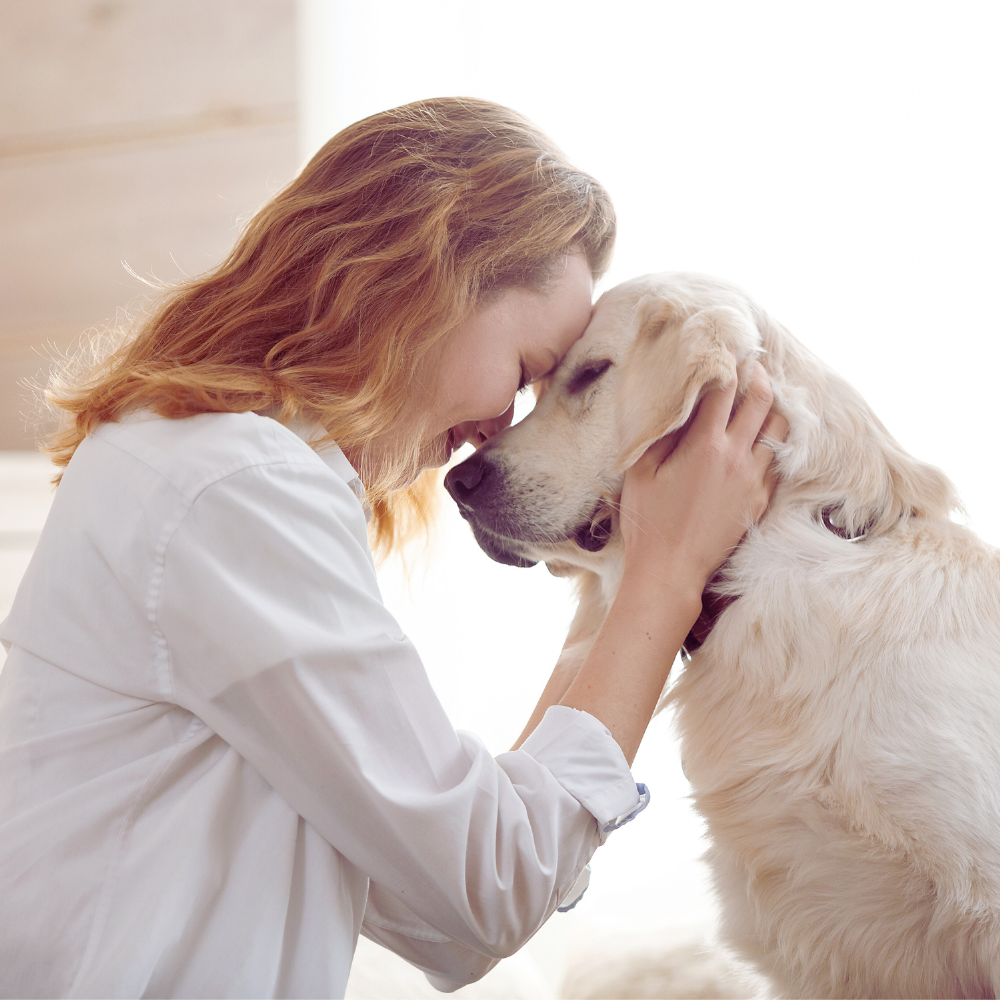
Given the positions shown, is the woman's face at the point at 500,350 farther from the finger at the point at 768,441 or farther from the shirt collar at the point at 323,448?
the finger at the point at 768,441

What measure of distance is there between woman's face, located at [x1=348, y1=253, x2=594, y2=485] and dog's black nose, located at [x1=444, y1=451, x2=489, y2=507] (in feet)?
0.22

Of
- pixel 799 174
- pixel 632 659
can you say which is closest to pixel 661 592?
pixel 632 659

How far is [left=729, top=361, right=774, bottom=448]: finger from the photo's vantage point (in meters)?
0.98

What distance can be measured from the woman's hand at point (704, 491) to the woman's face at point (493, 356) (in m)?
0.20

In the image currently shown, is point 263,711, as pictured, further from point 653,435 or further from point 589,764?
point 653,435

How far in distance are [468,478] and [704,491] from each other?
337 mm

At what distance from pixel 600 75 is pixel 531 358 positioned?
2.83 feet

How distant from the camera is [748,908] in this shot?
912 mm

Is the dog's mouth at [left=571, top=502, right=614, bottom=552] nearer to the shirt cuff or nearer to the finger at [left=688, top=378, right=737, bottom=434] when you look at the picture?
the finger at [left=688, top=378, right=737, bottom=434]

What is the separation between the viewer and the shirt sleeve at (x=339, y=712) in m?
0.66

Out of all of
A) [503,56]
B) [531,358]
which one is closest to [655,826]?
[531,358]

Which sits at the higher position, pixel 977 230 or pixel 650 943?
pixel 977 230

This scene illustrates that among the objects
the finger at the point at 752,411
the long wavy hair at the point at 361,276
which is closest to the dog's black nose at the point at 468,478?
the long wavy hair at the point at 361,276

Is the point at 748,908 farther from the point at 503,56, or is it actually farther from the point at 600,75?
the point at 503,56
